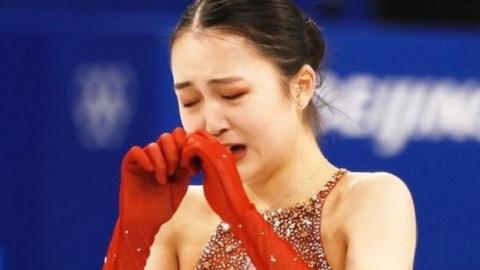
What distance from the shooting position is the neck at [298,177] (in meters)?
1.83

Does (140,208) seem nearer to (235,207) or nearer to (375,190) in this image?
(235,207)

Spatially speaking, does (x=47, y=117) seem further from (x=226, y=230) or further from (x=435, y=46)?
(x=226, y=230)

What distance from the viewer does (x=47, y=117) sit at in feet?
9.89

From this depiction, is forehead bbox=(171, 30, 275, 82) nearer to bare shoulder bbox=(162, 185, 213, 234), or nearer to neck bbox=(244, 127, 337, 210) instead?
neck bbox=(244, 127, 337, 210)

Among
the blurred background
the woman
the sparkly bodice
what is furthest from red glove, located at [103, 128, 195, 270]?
the blurred background

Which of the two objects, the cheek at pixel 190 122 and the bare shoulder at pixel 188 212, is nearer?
the cheek at pixel 190 122

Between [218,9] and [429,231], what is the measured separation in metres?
1.35

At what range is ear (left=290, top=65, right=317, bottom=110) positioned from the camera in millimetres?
1813

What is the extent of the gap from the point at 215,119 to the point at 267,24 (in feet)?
0.48

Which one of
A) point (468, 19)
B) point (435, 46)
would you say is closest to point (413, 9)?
point (468, 19)

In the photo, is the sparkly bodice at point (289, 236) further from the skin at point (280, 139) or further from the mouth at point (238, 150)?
the mouth at point (238, 150)

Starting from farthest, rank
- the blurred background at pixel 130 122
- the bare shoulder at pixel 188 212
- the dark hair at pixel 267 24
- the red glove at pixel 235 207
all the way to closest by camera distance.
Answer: the blurred background at pixel 130 122
the bare shoulder at pixel 188 212
the dark hair at pixel 267 24
the red glove at pixel 235 207

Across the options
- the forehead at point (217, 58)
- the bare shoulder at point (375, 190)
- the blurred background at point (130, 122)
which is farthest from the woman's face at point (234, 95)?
the blurred background at point (130, 122)

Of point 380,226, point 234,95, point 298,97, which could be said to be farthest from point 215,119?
point 380,226
